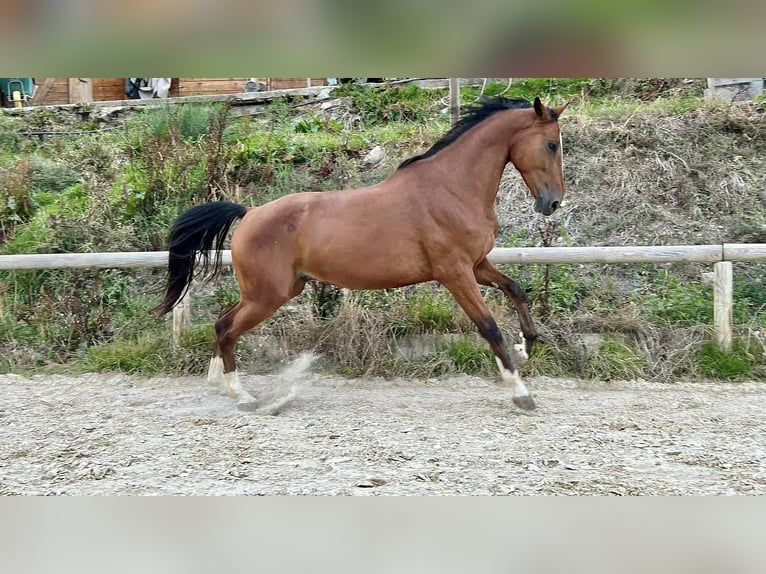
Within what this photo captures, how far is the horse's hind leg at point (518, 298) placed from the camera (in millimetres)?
4789

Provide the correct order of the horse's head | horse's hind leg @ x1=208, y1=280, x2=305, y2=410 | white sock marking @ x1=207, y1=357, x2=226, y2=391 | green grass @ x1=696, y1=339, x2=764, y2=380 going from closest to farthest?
the horse's head, horse's hind leg @ x1=208, y1=280, x2=305, y2=410, white sock marking @ x1=207, y1=357, x2=226, y2=391, green grass @ x1=696, y1=339, x2=764, y2=380

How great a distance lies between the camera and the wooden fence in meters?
5.32

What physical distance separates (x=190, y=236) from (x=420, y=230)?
6.08 feet

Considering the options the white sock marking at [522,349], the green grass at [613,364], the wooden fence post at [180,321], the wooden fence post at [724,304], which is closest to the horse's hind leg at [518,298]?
the white sock marking at [522,349]

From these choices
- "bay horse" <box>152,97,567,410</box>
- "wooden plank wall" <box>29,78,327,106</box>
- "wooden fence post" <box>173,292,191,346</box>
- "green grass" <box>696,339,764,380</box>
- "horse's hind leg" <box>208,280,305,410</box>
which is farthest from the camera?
"wooden plank wall" <box>29,78,327,106</box>

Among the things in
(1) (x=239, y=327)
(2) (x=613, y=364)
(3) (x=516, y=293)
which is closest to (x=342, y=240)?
(1) (x=239, y=327)

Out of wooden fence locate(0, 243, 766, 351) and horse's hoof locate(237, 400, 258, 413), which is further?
wooden fence locate(0, 243, 766, 351)

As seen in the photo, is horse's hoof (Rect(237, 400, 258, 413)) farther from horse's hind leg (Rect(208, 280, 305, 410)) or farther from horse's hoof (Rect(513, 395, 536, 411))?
horse's hoof (Rect(513, 395, 536, 411))

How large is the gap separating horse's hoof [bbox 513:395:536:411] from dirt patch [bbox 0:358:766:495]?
0.23 feet

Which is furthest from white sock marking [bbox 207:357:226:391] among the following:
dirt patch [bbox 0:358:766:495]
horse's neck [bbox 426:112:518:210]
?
horse's neck [bbox 426:112:518:210]

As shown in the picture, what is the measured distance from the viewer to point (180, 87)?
10477 millimetres

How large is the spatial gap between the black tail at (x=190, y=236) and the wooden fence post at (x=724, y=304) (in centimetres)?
405

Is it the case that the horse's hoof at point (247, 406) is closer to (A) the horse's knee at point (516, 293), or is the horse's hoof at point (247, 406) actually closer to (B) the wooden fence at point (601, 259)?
(B) the wooden fence at point (601, 259)
